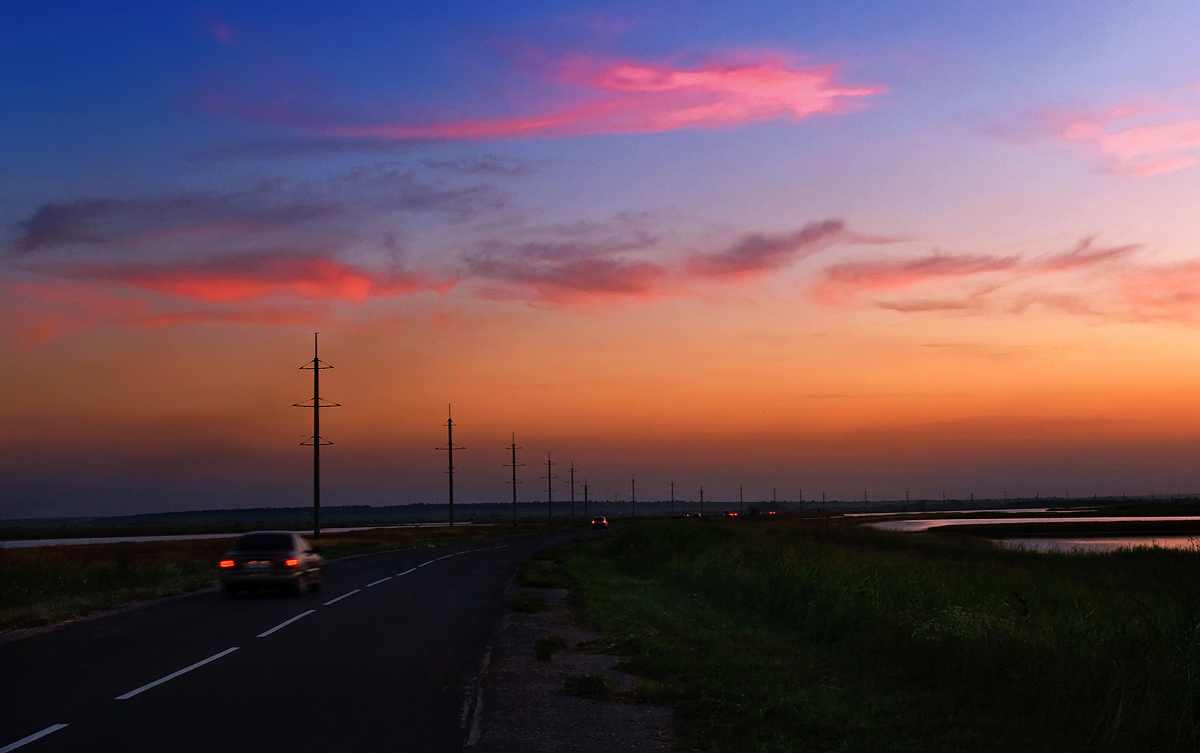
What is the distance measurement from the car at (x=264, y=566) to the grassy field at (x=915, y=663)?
902 centimetres

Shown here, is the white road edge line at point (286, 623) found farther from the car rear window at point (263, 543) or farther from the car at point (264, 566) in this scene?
the car rear window at point (263, 543)

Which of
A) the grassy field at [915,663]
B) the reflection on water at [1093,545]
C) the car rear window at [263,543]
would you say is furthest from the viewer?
the reflection on water at [1093,545]

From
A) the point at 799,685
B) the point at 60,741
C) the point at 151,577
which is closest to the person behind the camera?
the point at 60,741

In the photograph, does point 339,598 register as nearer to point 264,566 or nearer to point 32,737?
point 264,566

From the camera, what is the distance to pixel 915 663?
41.6 ft

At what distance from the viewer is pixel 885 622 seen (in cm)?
1450

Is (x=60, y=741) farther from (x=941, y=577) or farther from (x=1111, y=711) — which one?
(x=941, y=577)

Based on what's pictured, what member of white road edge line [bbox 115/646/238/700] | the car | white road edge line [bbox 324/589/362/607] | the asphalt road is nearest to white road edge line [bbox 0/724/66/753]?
the asphalt road

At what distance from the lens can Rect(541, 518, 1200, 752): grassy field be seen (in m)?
9.34

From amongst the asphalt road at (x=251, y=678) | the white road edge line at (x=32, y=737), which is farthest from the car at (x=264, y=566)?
the white road edge line at (x=32, y=737)

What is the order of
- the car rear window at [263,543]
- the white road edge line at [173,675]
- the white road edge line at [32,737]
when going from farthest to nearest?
the car rear window at [263,543] < the white road edge line at [173,675] < the white road edge line at [32,737]

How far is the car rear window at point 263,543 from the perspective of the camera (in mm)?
25547

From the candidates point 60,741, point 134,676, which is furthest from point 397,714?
point 134,676

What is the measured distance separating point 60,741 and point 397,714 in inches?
129
